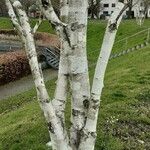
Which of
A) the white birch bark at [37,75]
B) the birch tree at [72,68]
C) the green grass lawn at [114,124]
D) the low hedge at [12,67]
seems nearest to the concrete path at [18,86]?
the low hedge at [12,67]

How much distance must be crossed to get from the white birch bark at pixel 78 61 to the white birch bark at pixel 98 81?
125 mm

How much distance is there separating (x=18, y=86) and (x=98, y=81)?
22.3 meters

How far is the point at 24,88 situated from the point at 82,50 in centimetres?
2144

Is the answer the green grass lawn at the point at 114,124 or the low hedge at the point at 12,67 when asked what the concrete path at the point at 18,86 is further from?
the green grass lawn at the point at 114,124

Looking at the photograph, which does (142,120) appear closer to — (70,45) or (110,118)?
(110,118)

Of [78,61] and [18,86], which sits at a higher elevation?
[78,61]

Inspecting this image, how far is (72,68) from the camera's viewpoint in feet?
22.0

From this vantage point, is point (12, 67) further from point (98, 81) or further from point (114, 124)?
point (98, 81)

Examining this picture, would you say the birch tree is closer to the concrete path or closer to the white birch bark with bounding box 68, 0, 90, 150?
the white birch bark with bounding box 68, 0, 90, 150

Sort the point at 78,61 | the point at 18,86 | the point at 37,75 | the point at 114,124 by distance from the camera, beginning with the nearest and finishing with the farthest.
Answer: the point at 37,75
the point at 78,61
the point at 114,124
the point at 18,86

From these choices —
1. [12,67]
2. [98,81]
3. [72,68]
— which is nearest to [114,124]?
[98,81]

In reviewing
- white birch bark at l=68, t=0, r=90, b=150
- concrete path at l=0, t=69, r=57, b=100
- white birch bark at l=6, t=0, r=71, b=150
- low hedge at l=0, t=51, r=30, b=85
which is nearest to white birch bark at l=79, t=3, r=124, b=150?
white birch bark at l=68, t=0, r=90, b=150

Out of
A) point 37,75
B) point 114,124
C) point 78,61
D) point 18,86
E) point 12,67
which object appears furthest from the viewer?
point 12,67

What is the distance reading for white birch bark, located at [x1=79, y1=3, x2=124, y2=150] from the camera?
655 centimetres
